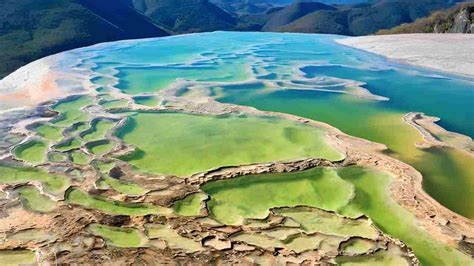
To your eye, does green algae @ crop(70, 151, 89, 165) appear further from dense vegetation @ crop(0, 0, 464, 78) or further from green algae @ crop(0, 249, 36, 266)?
dense vegetation @ crop(0, 0, 464, 78)

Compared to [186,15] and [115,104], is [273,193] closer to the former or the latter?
[115,104]

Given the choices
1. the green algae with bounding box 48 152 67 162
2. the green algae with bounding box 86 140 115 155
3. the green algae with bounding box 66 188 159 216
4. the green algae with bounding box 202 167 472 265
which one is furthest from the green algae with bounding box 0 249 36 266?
the green algae with bounding box 86 140 115 155

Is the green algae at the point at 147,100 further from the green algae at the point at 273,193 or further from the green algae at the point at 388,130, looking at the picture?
the green algae at the point at 273,193

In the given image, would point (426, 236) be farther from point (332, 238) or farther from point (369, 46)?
A: point (369, 46)

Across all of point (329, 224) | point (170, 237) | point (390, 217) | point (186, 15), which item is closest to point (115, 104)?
point (170, 237)

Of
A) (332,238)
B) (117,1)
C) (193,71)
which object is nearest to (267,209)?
(332,238)

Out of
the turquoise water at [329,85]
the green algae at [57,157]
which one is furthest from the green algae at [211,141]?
the turquoise water at [329,85]
